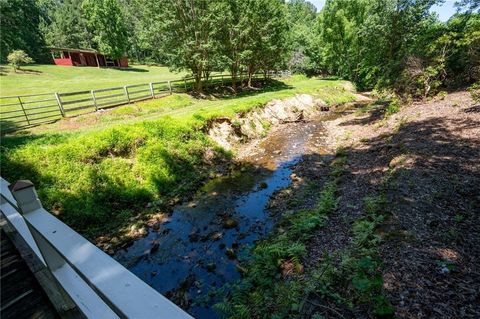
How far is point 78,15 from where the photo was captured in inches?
2245

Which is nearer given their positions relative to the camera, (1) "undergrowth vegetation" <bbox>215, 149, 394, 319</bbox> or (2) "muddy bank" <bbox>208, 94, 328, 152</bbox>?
(1) "undergrowth vegetation" <bbox>215, 149, 394, 319</bbox>

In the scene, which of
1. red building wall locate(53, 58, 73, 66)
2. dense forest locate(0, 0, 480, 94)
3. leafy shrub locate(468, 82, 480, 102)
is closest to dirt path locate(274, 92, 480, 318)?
leafy shrub locate(468, 82, 480, 102)

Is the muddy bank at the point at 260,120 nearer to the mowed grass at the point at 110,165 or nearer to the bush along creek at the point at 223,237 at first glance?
the mowed grass at the point at 110,165

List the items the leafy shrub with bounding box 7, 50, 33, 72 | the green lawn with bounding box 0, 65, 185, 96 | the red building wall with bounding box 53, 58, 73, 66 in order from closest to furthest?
the green lawn with bounding box 0, 65, 185, 96
the leafy shrub with bounding box 7, 50, 33, 72
the red building wall with bounding box 53, 58, 73, 66

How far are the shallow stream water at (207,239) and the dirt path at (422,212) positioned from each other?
4.77ft

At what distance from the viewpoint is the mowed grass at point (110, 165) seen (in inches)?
321

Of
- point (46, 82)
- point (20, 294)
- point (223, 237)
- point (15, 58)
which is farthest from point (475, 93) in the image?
point (15, 58)

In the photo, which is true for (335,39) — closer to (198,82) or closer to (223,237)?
(198,82)

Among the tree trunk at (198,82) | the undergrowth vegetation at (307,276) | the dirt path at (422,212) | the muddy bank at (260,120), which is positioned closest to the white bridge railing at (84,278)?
the undergrowth vegetation at (307,276)

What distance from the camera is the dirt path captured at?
3604mm

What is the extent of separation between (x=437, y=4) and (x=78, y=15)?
66.5m

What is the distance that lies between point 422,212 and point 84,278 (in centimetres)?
634

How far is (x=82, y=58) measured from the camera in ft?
160

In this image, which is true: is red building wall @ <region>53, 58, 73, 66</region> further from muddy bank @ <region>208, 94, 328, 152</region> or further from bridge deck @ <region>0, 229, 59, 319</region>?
bridge deck @ <region>0, 229, 59, 319</region>
